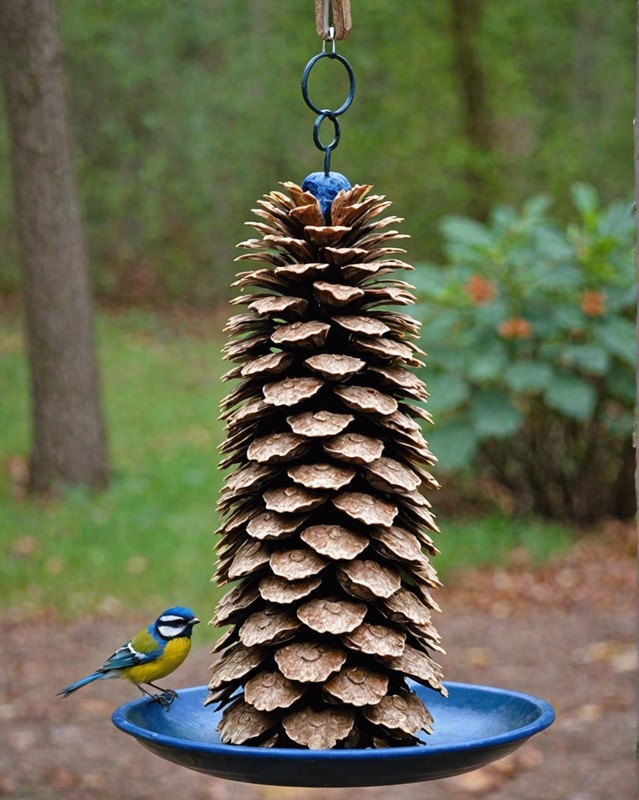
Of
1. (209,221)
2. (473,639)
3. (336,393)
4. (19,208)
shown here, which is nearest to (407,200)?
(209,221)

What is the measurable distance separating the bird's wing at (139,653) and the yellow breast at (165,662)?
0.01 meters

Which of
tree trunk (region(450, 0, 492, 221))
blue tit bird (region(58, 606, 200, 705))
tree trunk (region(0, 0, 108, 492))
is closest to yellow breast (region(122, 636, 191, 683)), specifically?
blue tit bird (region(58, 606, 200, 705))

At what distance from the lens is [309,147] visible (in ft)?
59.4

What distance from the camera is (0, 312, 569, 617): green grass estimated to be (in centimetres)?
819

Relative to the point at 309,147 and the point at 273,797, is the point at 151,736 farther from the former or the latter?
the point at 309,147

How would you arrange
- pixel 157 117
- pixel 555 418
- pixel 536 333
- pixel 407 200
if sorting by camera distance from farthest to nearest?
pixel 157 117, pixel 407 200, pixel 555 418, pixel 536 333

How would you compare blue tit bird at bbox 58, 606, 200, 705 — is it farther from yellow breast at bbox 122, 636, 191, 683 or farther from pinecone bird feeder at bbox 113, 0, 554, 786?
pinecone bird feeder at bbox 113, 0, 554, 786

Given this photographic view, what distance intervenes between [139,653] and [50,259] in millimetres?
7569

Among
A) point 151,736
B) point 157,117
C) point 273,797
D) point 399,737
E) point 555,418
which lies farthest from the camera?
point 157,117

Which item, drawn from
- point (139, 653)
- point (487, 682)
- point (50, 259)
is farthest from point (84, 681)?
point (50, 259)

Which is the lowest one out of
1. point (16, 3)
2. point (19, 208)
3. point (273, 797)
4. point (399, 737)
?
point (273, 797)

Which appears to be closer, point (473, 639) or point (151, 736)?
point (151, 736)

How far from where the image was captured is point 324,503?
211 cm

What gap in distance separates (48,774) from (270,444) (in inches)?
170
